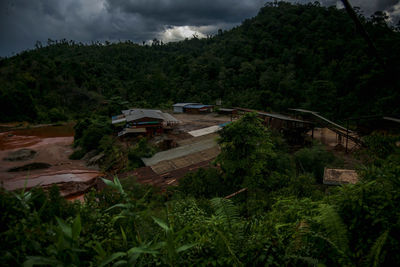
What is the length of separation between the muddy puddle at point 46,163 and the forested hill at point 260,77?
7.52m

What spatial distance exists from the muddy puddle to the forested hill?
7524 millimetres

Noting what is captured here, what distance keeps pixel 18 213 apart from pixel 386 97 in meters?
26.6

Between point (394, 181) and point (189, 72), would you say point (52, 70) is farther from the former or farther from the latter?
point (394, 181)

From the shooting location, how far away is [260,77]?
3544 centimetres

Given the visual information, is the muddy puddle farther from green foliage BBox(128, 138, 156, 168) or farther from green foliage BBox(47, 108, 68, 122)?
green foliage BBox(47, 108, 68, 122)

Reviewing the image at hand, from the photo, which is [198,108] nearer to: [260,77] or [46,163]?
[260,77]

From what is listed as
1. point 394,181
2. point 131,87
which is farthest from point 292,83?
point 131,87

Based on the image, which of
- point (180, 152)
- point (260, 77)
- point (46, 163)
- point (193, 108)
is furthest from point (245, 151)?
point (260, 77)

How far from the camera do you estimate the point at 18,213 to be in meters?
1.74

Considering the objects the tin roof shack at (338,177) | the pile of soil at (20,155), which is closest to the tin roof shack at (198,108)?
the pile of soil at (20,155)

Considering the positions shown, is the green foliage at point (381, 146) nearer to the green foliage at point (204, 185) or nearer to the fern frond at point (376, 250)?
the green foliage at point (204, 185)

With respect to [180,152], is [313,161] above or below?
above

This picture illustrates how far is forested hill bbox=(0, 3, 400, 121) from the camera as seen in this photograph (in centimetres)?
2389

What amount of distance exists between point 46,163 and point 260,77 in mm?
32478
